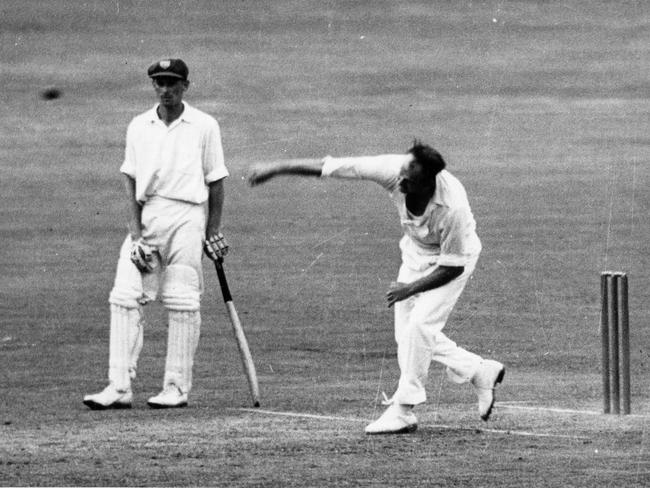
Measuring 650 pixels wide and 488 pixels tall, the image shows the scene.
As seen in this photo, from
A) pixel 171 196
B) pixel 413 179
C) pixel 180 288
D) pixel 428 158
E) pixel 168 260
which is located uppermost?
pixel 428 158

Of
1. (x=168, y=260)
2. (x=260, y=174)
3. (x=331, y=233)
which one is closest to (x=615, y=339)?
(x=260, y=174)

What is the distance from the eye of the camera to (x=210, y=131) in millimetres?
11859

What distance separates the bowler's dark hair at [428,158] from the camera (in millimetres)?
10273

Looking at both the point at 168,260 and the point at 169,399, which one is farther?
the point at 168,260

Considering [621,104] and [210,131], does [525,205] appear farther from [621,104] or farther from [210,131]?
[210,131]

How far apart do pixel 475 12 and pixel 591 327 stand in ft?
58.7

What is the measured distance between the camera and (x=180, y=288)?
11836 mm

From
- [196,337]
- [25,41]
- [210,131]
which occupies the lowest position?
[25,41]

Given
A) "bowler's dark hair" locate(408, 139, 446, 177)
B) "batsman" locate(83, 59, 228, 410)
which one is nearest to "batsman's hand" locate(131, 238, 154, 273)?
"batsman" locate(83, 59, 228, 410)

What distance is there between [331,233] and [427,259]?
416 inches

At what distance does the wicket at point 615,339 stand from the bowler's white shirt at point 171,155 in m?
2.33

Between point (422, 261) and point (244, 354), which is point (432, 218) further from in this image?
point (244, 354)

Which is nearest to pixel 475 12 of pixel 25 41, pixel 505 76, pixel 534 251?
pixel 505 76

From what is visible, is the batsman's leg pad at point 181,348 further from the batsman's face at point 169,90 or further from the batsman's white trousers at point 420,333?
the batsman's white trousers at point 420,333
